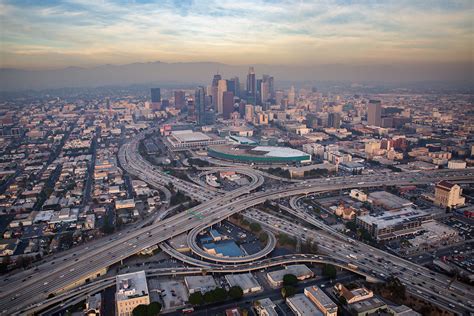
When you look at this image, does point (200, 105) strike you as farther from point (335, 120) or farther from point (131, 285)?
point (131, 285)

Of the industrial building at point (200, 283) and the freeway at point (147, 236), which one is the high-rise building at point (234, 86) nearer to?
the freeway at point (147, 236)

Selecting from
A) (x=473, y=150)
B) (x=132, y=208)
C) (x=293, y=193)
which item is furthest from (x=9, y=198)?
(x=473, y=150)

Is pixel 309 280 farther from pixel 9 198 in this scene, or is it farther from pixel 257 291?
pixel 9 198

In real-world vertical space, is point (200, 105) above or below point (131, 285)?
above

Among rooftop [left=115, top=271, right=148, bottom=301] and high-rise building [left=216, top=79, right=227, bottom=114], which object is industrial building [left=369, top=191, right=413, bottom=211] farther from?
Answer: high-rise building [left=216, top=79, right=227, bottom=114]

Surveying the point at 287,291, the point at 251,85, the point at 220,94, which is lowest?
the point at 287,291

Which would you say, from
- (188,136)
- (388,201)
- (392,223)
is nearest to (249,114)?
(188,136)
